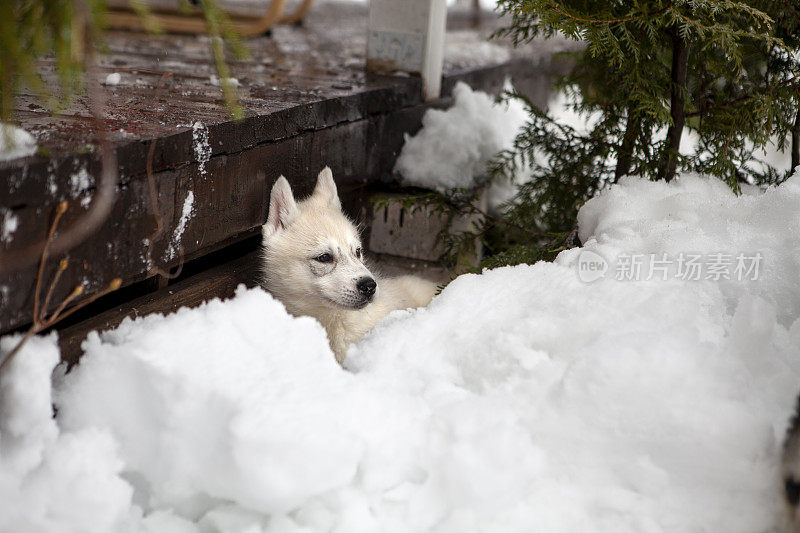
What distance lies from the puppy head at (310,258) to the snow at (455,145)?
3.18 feet

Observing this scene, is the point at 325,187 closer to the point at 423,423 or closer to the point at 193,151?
the point at 193,151

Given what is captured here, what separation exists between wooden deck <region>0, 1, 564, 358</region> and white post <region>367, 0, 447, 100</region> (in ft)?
0.53

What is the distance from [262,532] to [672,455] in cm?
117

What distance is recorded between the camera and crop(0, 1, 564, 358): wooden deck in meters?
2.10

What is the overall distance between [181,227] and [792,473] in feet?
6.87

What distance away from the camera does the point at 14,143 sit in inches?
80.2

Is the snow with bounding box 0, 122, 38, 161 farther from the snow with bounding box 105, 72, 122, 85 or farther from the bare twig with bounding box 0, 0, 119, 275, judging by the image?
the snow with bounding box 105, 72, 122, 85

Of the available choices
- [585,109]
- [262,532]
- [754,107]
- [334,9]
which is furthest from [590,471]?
[334,9]

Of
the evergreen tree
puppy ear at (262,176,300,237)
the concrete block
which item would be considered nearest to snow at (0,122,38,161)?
puppy ear at (262,176,300,237)

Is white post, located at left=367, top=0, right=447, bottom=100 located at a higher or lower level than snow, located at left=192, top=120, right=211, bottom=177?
higher

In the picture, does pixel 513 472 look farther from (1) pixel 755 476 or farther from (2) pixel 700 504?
(1) pixel 755 476

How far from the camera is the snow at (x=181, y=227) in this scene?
103 inches

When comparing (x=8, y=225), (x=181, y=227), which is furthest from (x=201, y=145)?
(x=8, y=225)

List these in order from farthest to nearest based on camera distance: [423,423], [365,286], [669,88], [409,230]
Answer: [409,230] → [669,88] → [365,286] → [423,423]
